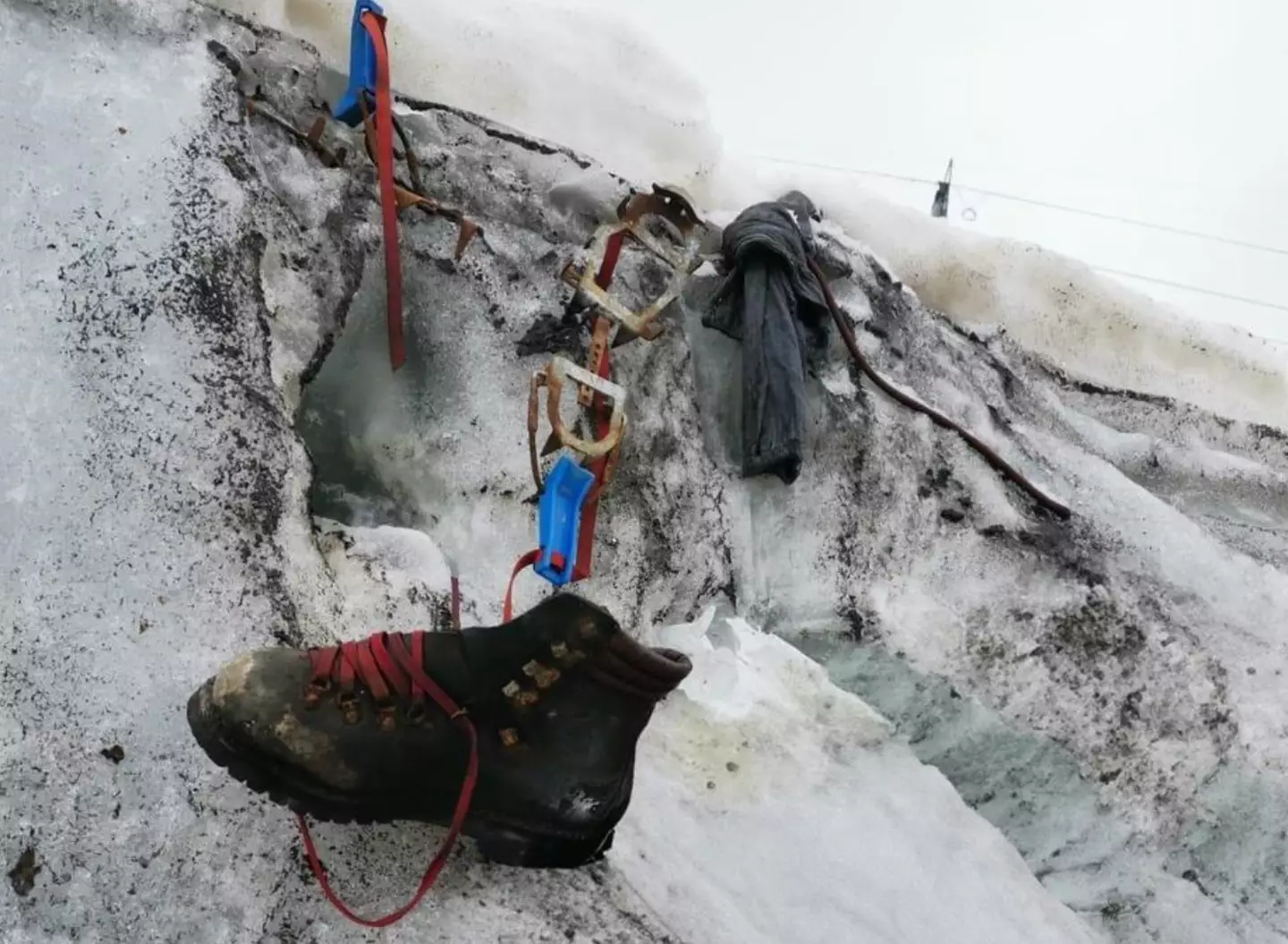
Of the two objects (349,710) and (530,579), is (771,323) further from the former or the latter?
(349,710)

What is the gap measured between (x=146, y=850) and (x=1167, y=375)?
3491 mm

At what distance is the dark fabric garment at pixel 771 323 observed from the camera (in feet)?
8.32

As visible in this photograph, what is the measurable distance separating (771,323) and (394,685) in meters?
1.46

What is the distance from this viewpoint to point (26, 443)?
1654 millimetres

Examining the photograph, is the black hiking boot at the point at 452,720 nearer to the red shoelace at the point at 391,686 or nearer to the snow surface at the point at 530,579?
the red shoelace at the point at 391,686

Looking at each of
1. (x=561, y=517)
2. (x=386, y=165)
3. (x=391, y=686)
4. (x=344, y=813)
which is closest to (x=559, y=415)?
(x=561, y=517)

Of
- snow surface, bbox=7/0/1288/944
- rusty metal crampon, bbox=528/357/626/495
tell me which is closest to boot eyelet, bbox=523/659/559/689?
snow surface, bbox=7/0/1288/944

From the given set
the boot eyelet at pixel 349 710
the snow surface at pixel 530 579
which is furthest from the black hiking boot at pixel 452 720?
the snow surface at pixel 530 579

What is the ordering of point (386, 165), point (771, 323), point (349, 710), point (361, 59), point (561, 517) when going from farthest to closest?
1. point (771, 323)
2. point (361, 59)
3. point (386, 165)
4. point (561, 517)
5. point (349, 710)

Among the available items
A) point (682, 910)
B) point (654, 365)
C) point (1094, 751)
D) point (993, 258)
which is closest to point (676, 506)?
point (654, 365)

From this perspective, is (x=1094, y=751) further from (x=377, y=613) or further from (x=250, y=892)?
(x=250, y=892)

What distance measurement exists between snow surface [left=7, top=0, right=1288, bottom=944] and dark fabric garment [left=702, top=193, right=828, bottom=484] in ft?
0.33

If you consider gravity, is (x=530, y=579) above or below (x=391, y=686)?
below

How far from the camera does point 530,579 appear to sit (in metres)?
2.22
